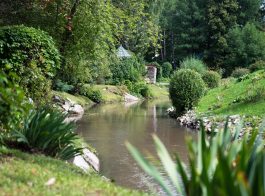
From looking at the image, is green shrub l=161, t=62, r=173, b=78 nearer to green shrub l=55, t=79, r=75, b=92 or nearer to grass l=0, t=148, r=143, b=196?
green shrub l=55, t=79, r=75, b=92

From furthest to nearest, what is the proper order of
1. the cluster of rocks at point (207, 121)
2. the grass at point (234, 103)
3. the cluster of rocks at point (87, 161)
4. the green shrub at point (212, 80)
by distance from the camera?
the green shrub at point (212, 80) → the grass at point (234, 103) → the cluster of rocks at point (207, 121) → the cluster of rocks at point (87, 161)

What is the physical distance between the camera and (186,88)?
77.0 ft

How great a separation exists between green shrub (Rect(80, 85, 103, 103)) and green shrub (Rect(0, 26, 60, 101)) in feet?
75.0

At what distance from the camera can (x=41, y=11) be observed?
16594 millimetres

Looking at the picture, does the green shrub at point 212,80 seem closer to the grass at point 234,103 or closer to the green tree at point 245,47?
the grass at point 234,103

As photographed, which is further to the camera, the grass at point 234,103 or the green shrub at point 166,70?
the green shrub at point 166,70

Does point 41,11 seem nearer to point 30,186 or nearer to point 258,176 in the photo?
point 30,186

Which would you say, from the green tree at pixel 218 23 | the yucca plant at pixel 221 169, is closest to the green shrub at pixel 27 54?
the yucca plant at pixel 221 169

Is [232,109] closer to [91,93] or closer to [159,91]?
[91,93]

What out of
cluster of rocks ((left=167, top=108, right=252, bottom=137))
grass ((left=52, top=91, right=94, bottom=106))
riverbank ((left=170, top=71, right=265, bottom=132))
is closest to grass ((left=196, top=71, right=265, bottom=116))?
riverbank ((left=170, top=71, right=265, bottom=132))

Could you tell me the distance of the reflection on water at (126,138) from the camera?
416 inches

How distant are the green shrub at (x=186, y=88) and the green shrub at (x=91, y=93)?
11707mm

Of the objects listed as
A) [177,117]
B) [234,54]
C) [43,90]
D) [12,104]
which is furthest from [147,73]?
[12,104]

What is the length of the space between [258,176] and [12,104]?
395 centimetres
